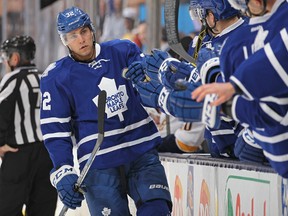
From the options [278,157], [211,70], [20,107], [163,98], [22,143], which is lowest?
[22,143]

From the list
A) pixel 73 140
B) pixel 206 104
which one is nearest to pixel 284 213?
pixel 206 104

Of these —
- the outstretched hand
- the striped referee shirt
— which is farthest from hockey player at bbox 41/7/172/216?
the striped referee shirt

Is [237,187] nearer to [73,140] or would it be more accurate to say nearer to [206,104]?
[73,140]

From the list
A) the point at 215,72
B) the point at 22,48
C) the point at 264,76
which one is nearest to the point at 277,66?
the point at 264,76

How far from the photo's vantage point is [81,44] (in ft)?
13.3

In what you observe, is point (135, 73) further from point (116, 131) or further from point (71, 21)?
point (71, 21)

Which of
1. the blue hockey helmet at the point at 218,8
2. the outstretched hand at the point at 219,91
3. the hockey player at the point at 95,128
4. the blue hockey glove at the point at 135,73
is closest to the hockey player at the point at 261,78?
the outstretched hand at the point at 219,91

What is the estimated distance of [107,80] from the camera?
159 inches

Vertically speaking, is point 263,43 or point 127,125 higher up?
point 263,43

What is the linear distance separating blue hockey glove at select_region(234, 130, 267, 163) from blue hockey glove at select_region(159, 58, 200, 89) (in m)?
0.35

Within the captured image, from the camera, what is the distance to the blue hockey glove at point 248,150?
3.56 metres

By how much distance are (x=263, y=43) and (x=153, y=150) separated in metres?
1.30

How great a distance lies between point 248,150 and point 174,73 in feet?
1.67

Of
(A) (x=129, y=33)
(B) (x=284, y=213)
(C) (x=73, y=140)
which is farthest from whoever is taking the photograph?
(A) (x=129, y=33)
